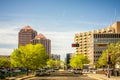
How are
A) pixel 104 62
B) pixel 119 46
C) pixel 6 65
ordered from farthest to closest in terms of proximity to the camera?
pixel 6 65 → pixel 104 62 → pixel 119 46

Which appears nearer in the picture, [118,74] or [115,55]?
[118,74]

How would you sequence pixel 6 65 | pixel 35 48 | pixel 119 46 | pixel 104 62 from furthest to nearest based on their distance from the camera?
pixel 6 65, pixel 104 62, pixel 35 48, pixel 119 46

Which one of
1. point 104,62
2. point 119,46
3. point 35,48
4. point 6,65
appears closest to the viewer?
point 119,46

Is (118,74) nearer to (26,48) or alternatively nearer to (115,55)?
(115,55)

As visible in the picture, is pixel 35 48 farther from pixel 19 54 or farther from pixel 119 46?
pixel 119 46

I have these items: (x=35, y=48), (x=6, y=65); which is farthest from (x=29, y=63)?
(x=6, y=65)

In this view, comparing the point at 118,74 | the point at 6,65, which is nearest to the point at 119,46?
the point at 118,74

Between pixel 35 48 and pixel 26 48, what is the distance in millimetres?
4703

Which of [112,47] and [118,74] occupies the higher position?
[112,47]

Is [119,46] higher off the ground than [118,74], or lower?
higher

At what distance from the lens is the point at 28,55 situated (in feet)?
350

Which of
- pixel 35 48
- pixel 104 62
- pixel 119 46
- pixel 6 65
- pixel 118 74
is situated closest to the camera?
pixel 118 74

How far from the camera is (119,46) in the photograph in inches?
4102

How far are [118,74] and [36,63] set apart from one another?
100.0 ft
